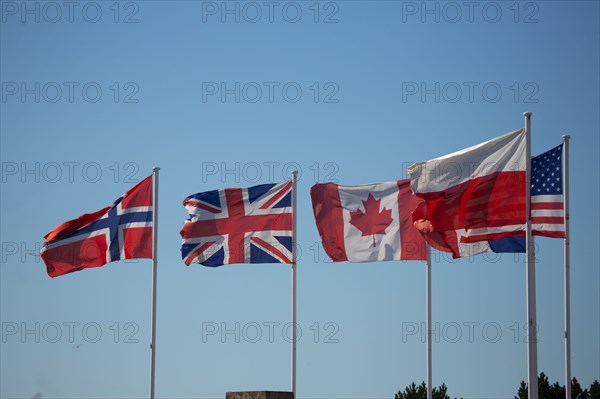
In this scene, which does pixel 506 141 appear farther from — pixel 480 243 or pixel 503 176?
pixel 480 243

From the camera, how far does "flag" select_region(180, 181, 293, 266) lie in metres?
37.4

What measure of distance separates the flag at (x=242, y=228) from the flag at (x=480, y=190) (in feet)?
20.6

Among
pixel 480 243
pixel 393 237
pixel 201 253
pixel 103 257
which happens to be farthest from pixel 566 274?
pixel 103 257

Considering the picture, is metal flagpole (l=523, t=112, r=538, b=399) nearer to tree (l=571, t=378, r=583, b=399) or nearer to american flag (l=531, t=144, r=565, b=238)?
american flag (l=531, t=144, r=565, b=238)

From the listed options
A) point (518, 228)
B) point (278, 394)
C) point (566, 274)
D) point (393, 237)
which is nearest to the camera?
point (278, 394)

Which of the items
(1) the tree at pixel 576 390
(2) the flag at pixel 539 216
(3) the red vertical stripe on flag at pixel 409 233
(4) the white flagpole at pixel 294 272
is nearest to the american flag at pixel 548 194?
(2) the flag at pixel 539 216

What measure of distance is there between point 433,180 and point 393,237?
399 cm

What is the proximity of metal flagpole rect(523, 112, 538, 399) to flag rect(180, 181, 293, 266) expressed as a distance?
9025 mm

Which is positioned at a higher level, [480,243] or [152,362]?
[480,243]

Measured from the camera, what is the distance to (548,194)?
32.8 meters

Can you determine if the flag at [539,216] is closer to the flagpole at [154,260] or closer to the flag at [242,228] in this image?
the flag at [242,228]

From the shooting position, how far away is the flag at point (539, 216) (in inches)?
1286

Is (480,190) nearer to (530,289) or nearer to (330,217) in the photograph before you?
(530,289)

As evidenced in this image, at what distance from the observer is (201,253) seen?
3762 centimetres
